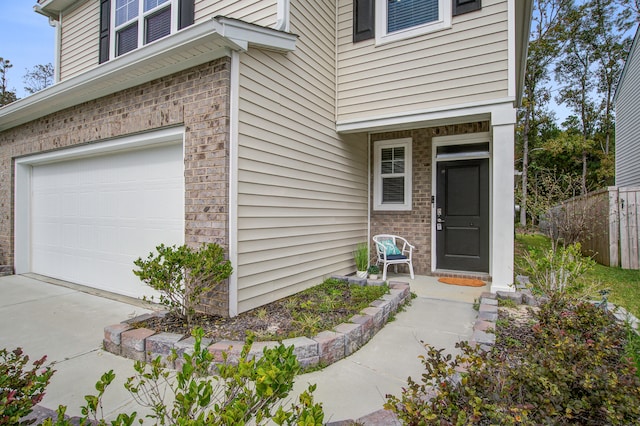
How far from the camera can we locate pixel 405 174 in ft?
21.1

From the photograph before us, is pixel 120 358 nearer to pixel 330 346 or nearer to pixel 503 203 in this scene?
pixel 330 346

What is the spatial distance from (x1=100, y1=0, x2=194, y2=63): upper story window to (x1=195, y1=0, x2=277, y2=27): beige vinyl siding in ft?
0.74

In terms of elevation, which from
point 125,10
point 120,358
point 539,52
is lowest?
point 120,358

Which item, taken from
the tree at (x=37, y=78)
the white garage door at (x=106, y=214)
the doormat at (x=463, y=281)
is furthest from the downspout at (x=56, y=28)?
the tree at (x=37, y=78)

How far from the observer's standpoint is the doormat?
5.44 metres

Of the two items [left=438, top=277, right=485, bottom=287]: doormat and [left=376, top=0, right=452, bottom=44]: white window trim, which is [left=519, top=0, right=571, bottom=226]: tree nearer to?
[left=438, top=277, right=485, bottom=287]: doormat

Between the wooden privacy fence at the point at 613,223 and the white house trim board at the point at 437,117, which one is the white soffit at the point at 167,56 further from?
the wooden privacy fence at the point at 613,223

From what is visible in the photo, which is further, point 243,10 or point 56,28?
point 56,28

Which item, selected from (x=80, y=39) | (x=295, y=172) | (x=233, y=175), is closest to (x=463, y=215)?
(x=295, y=172)

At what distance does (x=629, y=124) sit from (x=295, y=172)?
14.0 meters

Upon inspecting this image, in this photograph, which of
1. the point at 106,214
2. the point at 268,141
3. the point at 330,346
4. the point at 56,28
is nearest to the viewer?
the point at 330,346

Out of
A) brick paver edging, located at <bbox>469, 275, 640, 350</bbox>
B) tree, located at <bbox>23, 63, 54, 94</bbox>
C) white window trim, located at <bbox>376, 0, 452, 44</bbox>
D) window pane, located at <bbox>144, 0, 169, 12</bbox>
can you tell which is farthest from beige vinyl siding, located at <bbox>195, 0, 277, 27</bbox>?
tree, located at <bbox>23, 63, 54, 94</bbox>

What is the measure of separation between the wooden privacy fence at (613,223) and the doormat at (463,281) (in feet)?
6.09

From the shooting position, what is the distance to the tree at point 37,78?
18109 millimetres
